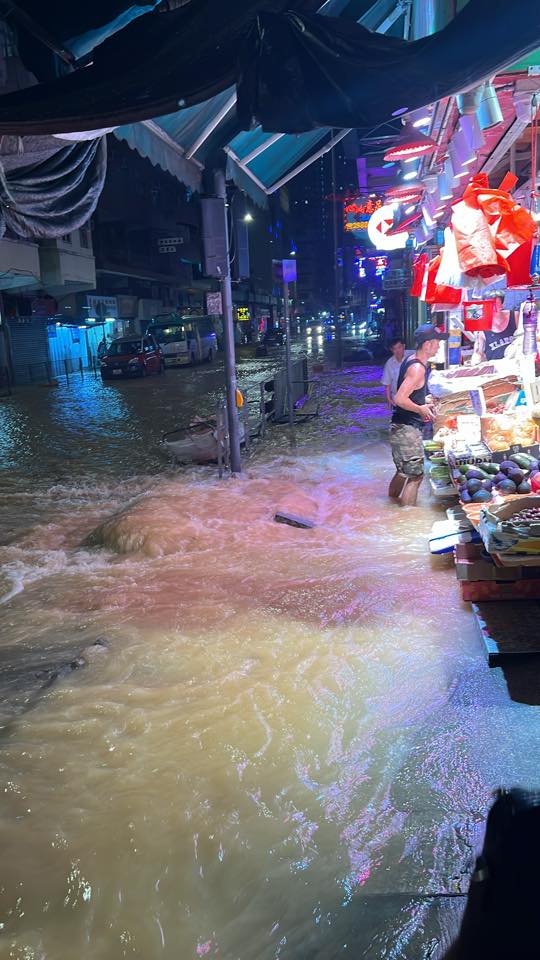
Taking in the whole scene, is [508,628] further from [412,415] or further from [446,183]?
[446,183]

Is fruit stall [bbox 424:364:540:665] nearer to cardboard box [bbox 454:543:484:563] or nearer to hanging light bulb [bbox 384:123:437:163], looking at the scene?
cardboard box [bbox 454:543:484:563]

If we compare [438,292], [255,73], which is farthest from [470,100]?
[438,292]

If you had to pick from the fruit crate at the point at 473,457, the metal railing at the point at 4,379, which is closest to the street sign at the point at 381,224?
the fruit crate at the point at 473,457

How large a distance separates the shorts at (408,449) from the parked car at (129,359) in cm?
2506

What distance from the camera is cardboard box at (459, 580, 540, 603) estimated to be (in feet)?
16.7

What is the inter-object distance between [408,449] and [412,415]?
0.42 metres

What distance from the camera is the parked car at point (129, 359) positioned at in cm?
3197

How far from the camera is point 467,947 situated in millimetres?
2232

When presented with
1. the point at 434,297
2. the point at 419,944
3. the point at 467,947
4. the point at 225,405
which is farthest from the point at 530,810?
the point at 225,405

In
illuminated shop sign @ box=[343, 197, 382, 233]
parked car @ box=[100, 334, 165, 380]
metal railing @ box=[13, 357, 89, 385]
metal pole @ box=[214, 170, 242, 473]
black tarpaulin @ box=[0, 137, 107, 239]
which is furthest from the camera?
illuminated shop sign @ box=[343, 197, 382, 233]

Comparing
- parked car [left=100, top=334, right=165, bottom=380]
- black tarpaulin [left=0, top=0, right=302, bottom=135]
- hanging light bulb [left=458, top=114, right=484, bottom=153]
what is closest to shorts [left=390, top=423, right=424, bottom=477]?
hanging light bulb [left=458, top=114, right=484, bottom=153]

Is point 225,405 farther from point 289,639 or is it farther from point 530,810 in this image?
point 530,810

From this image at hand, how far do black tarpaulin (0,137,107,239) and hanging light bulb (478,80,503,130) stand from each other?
123 inches

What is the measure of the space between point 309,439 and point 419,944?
12537 millimetres
